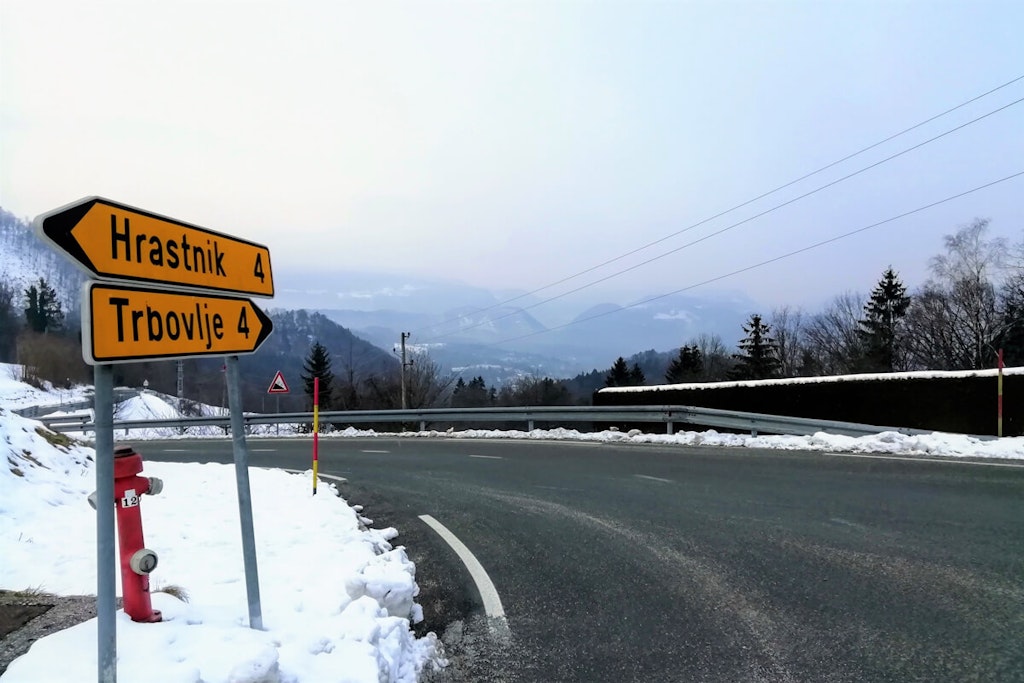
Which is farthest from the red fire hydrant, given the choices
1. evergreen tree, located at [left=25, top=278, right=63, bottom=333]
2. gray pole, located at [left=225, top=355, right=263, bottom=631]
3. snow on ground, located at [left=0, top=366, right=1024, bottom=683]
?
evergreen tree, located at [left=25, top=278, right=63, bottom=333]

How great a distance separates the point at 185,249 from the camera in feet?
10.6

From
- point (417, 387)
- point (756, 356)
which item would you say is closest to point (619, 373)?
point (756, 356)

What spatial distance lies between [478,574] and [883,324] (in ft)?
191

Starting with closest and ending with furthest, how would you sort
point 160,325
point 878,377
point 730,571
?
point 160,325 → point 730,571 → point 878,377

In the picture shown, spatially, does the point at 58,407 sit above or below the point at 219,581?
above

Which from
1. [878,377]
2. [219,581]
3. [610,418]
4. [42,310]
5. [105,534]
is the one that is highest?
[42,310]

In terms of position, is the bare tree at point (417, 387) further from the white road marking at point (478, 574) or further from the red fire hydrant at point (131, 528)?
the red fire hydrant at point (131, 528)

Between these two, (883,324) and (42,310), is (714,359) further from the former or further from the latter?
(42,310)

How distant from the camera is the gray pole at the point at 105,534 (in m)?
2.62

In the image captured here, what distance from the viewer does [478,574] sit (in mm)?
5562

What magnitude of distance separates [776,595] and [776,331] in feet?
255

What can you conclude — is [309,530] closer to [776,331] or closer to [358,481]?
[358,481]

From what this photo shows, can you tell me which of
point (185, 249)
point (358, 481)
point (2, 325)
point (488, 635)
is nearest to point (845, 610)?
point (488, 635)

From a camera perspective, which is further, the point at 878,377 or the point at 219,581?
the point at 878,377
